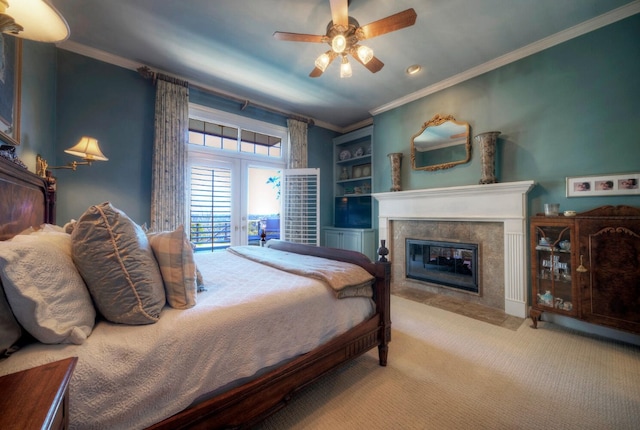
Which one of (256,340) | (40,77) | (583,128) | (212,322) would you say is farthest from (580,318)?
(40,77)

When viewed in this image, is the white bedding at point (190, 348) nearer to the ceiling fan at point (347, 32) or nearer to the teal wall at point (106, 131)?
the ceiling fan at point (347, 32)

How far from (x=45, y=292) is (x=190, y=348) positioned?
20.4 inches

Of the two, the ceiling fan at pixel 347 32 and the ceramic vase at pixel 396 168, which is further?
the ceramic vase at pixel 396 168

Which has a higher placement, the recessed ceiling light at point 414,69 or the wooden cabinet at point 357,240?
the recessed ceiling light at point 414,69

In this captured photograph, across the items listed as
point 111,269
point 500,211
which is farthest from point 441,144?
point 111,269

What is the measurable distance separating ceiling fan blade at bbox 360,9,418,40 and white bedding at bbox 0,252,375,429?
2086mm

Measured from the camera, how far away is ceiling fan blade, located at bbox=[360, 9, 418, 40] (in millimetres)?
1874

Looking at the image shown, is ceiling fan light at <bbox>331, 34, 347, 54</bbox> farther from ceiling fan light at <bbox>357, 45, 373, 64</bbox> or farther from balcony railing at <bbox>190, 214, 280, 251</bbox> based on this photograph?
balcony railing at <bbox>190, 214, 280, 251</bbox>

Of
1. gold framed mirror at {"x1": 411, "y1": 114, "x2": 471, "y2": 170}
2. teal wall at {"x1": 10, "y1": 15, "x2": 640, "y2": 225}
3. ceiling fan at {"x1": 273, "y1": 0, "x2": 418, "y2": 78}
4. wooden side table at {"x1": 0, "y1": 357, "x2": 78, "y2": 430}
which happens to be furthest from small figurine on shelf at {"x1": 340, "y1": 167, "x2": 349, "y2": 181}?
wooden side table at {"x1": 0, "y1": 357, "x2": 78, "y2": 430}

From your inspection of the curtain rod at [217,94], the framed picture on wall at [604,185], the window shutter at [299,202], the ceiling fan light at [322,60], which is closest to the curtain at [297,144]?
the curtain rod at [217,94]

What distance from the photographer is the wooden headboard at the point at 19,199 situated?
1305 millimetres

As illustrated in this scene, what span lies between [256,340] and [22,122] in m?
2.51

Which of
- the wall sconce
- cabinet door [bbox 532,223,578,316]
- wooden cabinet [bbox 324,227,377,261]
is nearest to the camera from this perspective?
the wall sconce

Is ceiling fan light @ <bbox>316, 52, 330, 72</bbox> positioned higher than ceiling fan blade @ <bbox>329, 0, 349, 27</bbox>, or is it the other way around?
ceiling fan blade @ <bbox>329, 0, 349, 27</bbox>
